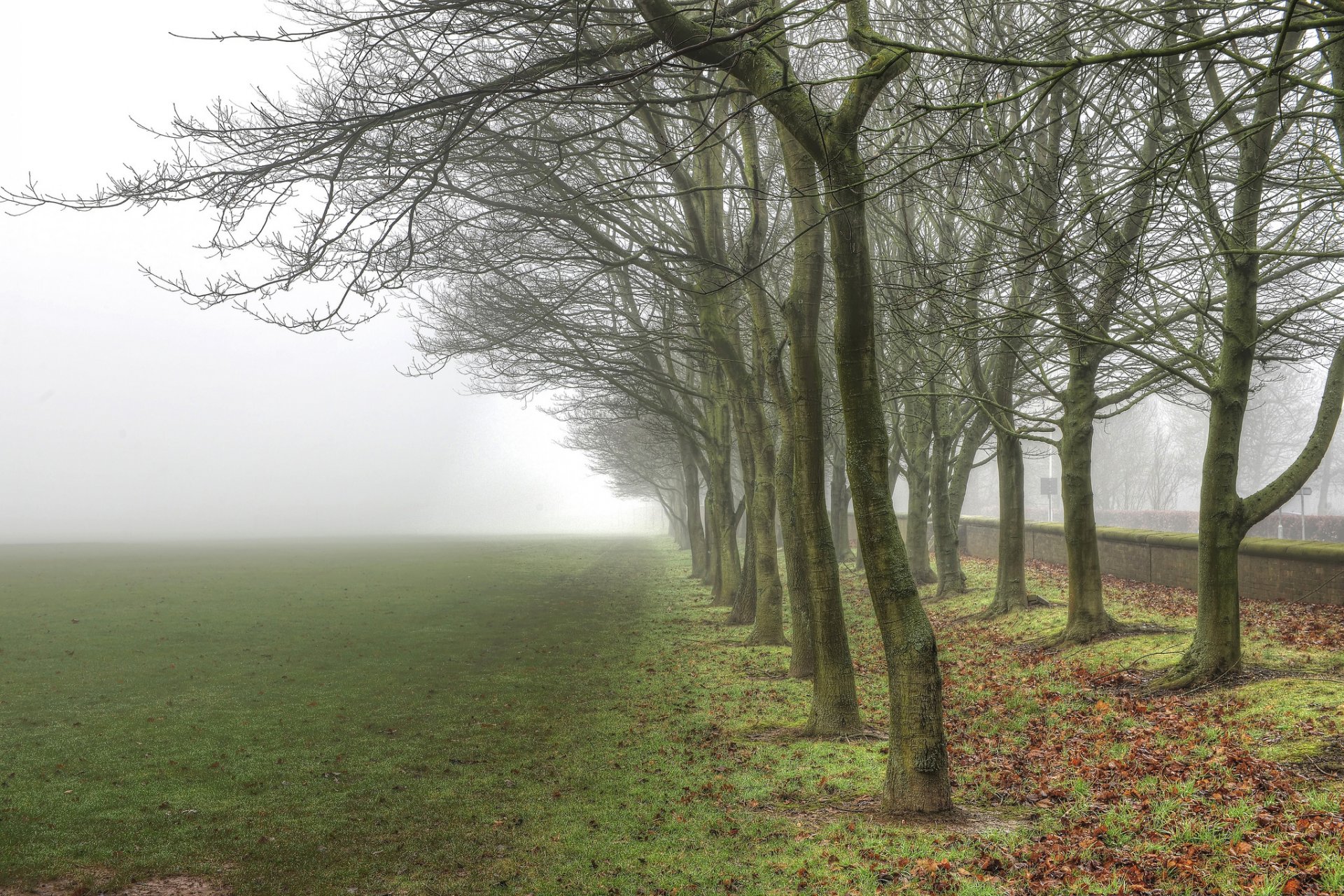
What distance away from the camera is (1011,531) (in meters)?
15.8

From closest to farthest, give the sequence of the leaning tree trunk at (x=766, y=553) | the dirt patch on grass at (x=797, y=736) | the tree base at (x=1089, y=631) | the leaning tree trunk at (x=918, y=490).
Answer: the dirt patch on grass at (x=797, y=736), the tree base at (x=1089, y=631), the leaning tree trunk at (x=766, y=553), the leaning tree trunk at (x=918, y=490)

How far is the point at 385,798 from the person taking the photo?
796 centimetres

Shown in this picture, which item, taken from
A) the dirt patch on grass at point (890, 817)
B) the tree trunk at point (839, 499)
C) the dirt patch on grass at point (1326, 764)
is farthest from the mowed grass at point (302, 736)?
the tree trunk at point (839, 499)

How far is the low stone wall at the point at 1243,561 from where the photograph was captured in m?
13.5

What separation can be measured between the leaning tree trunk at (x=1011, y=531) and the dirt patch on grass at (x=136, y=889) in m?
Answer: 13.4

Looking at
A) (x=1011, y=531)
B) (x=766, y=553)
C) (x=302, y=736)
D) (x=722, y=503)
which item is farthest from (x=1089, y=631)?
(x=302, y=736)

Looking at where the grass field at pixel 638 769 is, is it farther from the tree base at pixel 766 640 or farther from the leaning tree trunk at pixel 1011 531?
the leaning tree trunk at pixel 1011 531

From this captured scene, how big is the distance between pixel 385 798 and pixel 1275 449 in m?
77.0

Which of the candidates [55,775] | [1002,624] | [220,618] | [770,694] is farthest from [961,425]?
[220,618]

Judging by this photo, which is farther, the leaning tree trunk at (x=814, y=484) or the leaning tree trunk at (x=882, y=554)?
the leaning tree trunk at (x=814, y=484)

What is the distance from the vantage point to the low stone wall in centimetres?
1352

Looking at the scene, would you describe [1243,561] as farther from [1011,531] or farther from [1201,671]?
[1201,671]

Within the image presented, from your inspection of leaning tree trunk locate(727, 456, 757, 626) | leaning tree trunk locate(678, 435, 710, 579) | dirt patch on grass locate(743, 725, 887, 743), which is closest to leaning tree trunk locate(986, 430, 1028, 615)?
leaning tree trunk locate(727, 456, 757, 626)

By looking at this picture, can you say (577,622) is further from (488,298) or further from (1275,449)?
(1275,449)
